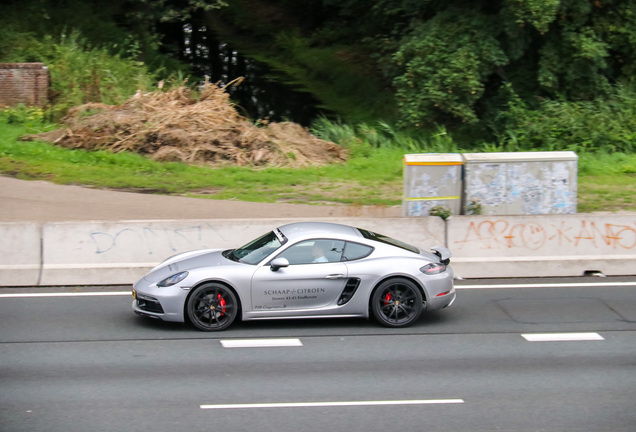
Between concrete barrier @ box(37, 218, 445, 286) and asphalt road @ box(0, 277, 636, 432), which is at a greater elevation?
concrete barrier @ box(37, 218, 445, 286)

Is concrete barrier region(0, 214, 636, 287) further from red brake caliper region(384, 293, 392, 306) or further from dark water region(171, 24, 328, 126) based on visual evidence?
dark water region(171, 24, 328, 126)

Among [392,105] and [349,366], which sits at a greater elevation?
[392,105]

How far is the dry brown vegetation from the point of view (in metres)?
18.9

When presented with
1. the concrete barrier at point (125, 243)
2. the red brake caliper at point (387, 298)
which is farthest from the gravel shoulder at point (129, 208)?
the red brake caliper at point (387, 298)

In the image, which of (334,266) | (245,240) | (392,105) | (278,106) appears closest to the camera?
A: (334,266)

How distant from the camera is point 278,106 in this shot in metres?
29.4

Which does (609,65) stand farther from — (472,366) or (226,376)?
(226,376)

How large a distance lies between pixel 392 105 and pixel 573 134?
6944 millimetres

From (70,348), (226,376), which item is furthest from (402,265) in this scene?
(70,348)

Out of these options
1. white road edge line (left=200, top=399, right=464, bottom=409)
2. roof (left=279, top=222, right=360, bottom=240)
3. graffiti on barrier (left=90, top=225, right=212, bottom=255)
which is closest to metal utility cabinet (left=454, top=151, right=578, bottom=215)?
roof (left=279, top=222, right=360, bottom=240)

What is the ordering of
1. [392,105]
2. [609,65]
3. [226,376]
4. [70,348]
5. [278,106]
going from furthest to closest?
1. [278,106]
2. [392,105]
3. [609,65]
4. [70,348]
5. [226,376]

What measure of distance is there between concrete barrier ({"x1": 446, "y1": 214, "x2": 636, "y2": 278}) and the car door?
10.6 feet

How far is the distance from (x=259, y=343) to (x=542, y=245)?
5.37 meters

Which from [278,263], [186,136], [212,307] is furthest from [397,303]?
[186,136]
